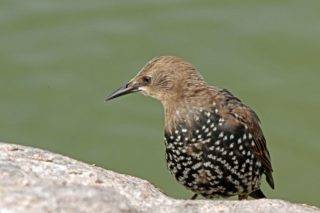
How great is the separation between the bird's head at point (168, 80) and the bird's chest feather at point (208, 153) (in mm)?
262

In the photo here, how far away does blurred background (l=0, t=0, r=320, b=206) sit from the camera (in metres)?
9.40

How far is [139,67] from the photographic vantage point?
1013 cm

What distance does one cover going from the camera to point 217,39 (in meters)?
10.5

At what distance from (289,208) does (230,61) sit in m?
4.87

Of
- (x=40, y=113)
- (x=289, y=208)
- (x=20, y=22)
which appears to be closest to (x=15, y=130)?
(x=40, y=113)

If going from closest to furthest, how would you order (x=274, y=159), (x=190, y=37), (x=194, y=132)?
(x=194, y=132), (x=274, y=159), (x=190, y=37)

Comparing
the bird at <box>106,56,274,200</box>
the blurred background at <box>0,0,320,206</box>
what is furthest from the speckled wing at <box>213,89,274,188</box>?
the blurred background at <box>0,0,320,206</box>

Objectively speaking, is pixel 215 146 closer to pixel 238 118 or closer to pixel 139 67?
pixel 238 118

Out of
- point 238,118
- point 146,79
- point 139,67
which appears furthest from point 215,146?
point 139,67

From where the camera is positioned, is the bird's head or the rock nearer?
the rock

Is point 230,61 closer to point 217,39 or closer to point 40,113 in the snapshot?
point 217,39

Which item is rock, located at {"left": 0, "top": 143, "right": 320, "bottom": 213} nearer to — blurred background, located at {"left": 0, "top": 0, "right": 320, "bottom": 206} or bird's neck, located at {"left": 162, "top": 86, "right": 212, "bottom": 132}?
bird's neck, located at {"left": 162, "top": 86, "right": 212, "bottom": 132}

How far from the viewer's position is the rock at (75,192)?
15.4ft

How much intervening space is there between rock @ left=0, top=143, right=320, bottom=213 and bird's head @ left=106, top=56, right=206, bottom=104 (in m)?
1.24
